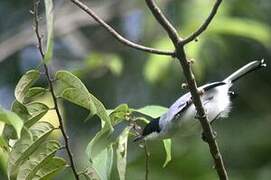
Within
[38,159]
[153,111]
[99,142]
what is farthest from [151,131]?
[38,159]

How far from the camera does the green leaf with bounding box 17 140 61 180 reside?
1354 mm

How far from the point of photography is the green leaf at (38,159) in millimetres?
1354

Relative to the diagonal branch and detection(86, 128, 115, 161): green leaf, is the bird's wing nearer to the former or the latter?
detection(86, 128, 115, 161): green leaf

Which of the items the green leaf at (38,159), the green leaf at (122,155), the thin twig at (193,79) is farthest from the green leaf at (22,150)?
the thin twig at (193,79)

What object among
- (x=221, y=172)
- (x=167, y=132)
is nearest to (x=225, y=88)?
(x=167, y=132)

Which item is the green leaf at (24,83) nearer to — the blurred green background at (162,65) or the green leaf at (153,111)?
the green leaf at (153,111)

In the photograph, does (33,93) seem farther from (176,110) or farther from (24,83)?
(176,110)

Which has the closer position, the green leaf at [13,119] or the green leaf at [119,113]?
the green leaf at [13,119]

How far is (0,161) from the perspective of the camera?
77.7 inches

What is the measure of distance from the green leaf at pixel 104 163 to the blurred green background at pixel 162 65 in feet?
3.63

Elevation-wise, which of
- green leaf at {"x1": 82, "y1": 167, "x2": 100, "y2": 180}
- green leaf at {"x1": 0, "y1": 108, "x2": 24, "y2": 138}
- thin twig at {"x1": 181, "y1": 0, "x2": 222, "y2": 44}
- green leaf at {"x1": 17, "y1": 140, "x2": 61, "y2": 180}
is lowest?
green leaf at {"x1": 82, "y1": 167, "x2": 100, "y2": 180}

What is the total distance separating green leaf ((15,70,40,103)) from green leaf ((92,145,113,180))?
0.55ft

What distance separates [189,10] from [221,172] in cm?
141

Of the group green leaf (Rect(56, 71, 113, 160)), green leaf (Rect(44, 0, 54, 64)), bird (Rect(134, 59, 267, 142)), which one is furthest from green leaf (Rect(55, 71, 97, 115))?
bird (Rect(134, 59, 267, 142))
